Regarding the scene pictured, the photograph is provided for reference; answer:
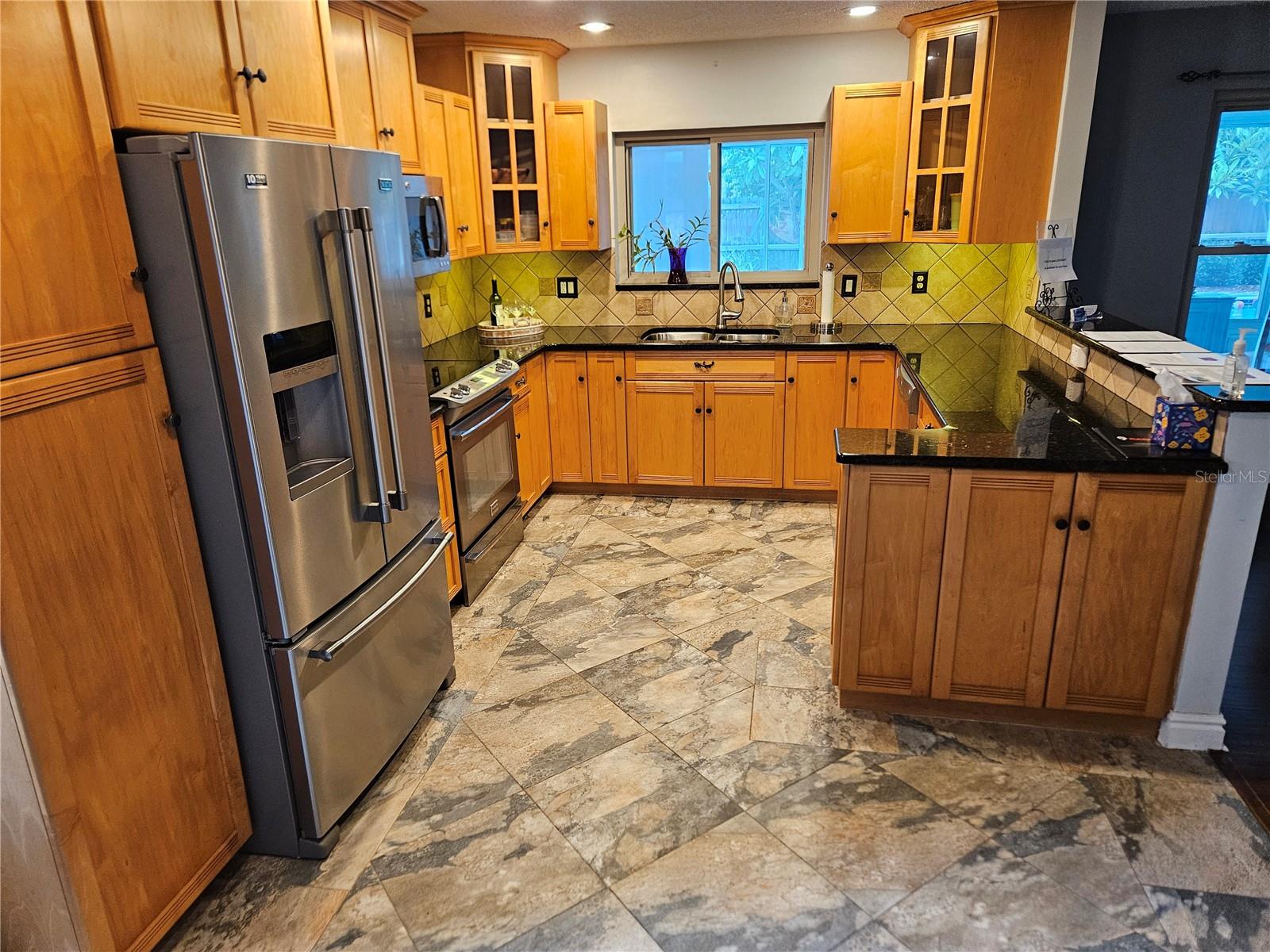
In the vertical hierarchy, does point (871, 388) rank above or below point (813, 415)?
above

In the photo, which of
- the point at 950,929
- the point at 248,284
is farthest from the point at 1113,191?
the point at 248,284

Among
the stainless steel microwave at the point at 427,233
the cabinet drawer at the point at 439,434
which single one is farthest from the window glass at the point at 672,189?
the cabinet drawer at the point at 439,434

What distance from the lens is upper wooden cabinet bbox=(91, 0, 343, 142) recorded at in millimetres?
1653

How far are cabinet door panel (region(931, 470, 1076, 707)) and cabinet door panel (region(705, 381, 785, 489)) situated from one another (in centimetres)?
202

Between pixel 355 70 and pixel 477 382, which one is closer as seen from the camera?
pixel 355 70

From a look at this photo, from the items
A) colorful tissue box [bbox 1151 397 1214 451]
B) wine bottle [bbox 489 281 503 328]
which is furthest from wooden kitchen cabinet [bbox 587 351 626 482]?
colorful tissue box [bbox 1151 397 1214 451]

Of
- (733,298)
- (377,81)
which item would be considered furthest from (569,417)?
(377,81)

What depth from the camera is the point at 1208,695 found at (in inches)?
94.9

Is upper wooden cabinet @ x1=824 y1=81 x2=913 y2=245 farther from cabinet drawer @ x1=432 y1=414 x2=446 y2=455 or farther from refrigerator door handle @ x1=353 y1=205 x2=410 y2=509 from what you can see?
refrigerator door handle @ x1=353 y1=205 x2=410 y2=509

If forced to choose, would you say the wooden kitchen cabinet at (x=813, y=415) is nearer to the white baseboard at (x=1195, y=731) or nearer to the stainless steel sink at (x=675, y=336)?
the stainless steel sink at (x=675, y=336)

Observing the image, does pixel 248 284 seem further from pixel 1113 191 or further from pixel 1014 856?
pixel 1113 191

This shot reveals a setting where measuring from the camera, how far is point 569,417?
460 centimetres

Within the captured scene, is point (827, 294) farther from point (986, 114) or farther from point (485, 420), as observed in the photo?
point (485, 420)

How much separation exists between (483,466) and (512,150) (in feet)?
5.89
